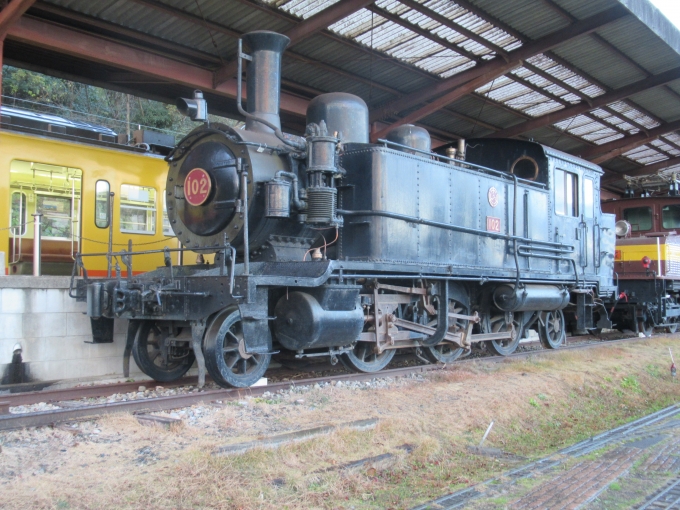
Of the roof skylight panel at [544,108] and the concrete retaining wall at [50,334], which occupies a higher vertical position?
the roof skylight panel at [544,108]

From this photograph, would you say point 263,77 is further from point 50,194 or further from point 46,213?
point 46,213

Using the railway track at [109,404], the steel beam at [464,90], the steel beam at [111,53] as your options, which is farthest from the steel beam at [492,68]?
the railway track at [109,404]

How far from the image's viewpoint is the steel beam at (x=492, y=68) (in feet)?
38.7

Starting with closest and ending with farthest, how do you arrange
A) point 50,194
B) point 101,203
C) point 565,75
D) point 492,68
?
point 50,194, point 101,203, point 492,68, point 565,75

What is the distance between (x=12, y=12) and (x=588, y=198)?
33.2 ft

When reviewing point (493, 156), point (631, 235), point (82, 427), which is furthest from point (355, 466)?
point (631, 235)

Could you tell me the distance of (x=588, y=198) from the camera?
11930 millimetres

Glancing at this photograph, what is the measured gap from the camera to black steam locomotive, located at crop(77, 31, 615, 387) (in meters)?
6.52

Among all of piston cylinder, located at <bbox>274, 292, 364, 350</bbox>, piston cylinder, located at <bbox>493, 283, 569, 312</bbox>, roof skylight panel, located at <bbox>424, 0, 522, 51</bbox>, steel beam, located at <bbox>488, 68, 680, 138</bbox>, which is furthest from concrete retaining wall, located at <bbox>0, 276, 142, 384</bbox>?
steel beam, located at <bbox>488, 68, 680, 138</bbox>

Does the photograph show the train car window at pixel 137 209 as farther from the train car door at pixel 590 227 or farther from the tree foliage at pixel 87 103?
the tree foliage at pixel 87 103

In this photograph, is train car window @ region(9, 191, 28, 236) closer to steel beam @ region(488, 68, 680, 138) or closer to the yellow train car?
the yellow train car

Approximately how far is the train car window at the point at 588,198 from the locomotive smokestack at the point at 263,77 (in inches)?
267

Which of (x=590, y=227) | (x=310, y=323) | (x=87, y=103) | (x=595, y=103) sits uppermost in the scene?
(x=87, y=103)

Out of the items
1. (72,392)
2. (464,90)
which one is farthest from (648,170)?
(72,392)
